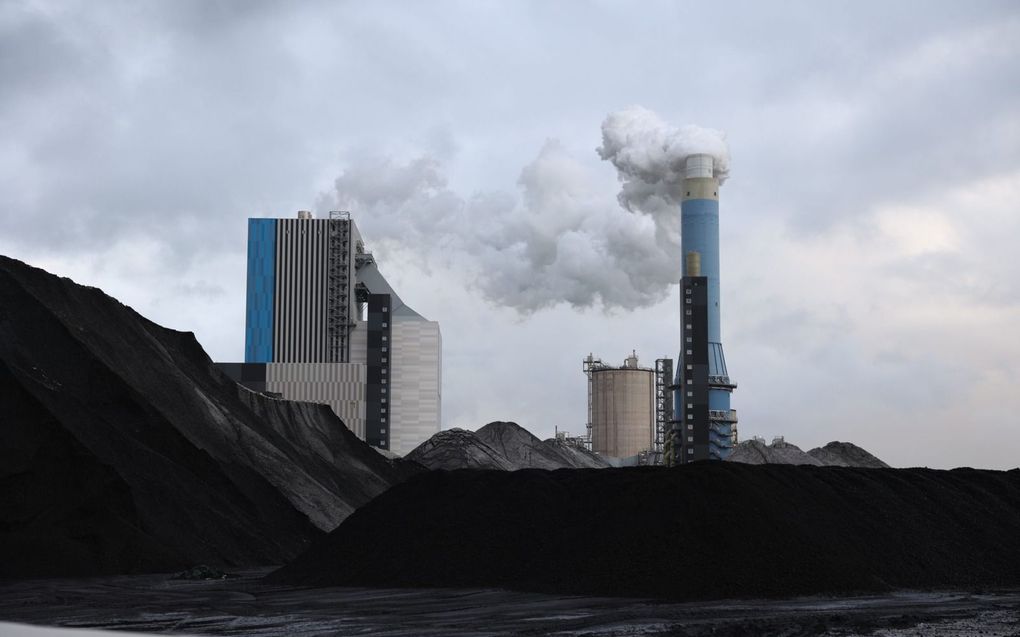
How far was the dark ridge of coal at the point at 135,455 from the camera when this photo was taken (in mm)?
40031

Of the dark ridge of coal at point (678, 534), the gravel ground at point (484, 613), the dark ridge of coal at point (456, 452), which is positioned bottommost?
the gravel ground at point (484, 613)

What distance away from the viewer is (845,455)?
332ft

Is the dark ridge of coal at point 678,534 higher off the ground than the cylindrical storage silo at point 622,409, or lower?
lower

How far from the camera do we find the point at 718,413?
299 ft

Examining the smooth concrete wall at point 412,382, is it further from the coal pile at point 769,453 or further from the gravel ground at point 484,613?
the gravel ground at point 484,613

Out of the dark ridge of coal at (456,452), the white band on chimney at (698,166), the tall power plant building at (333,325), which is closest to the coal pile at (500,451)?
the dark ridge of coal at (456,452)

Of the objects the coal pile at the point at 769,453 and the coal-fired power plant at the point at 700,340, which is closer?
the coal-fired power plant at the point at 700,340

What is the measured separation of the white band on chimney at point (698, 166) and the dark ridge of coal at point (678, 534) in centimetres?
5512

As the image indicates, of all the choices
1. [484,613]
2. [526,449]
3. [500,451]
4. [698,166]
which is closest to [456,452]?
[500,451]

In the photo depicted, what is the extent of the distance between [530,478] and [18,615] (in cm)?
1475

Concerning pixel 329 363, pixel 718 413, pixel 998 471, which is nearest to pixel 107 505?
pixel 998 471

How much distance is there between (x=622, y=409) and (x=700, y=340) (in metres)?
20.9

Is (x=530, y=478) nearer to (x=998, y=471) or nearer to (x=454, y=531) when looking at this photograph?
(x=454, y=531)

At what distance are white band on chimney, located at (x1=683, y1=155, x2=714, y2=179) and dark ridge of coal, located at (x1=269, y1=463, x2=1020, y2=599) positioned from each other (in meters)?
55.1
